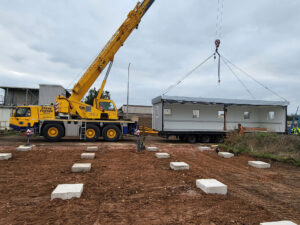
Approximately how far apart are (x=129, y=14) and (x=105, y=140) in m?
8.93

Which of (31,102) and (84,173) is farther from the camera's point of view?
(31,102)

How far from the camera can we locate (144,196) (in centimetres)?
401

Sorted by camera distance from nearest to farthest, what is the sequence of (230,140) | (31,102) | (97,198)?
(97,198), (230,140), (31,102)

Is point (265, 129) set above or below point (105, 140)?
above

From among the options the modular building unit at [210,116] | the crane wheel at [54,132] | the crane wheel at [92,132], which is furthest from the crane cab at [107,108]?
the modular building unit at [210,116]

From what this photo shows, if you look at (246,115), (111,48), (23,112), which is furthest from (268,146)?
(23,112)

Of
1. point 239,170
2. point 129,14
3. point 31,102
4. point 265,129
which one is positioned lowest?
point 239,170

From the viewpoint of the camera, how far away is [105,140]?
564 inches

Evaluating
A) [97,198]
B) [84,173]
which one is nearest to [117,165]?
[84,173]

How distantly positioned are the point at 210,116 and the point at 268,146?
682cm

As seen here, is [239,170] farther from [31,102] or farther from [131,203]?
[31,102]

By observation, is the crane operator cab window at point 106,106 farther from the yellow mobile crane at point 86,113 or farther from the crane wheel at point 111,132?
the crane wheel at point 111,132

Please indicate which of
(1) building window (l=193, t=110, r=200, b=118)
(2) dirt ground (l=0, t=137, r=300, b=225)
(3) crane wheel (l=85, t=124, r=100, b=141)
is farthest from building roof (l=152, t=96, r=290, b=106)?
(2) dirt ground (l=0, t=137, r=300, b=225)

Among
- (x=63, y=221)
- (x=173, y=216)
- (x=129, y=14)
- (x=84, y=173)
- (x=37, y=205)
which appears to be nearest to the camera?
(x=63, y=221)
